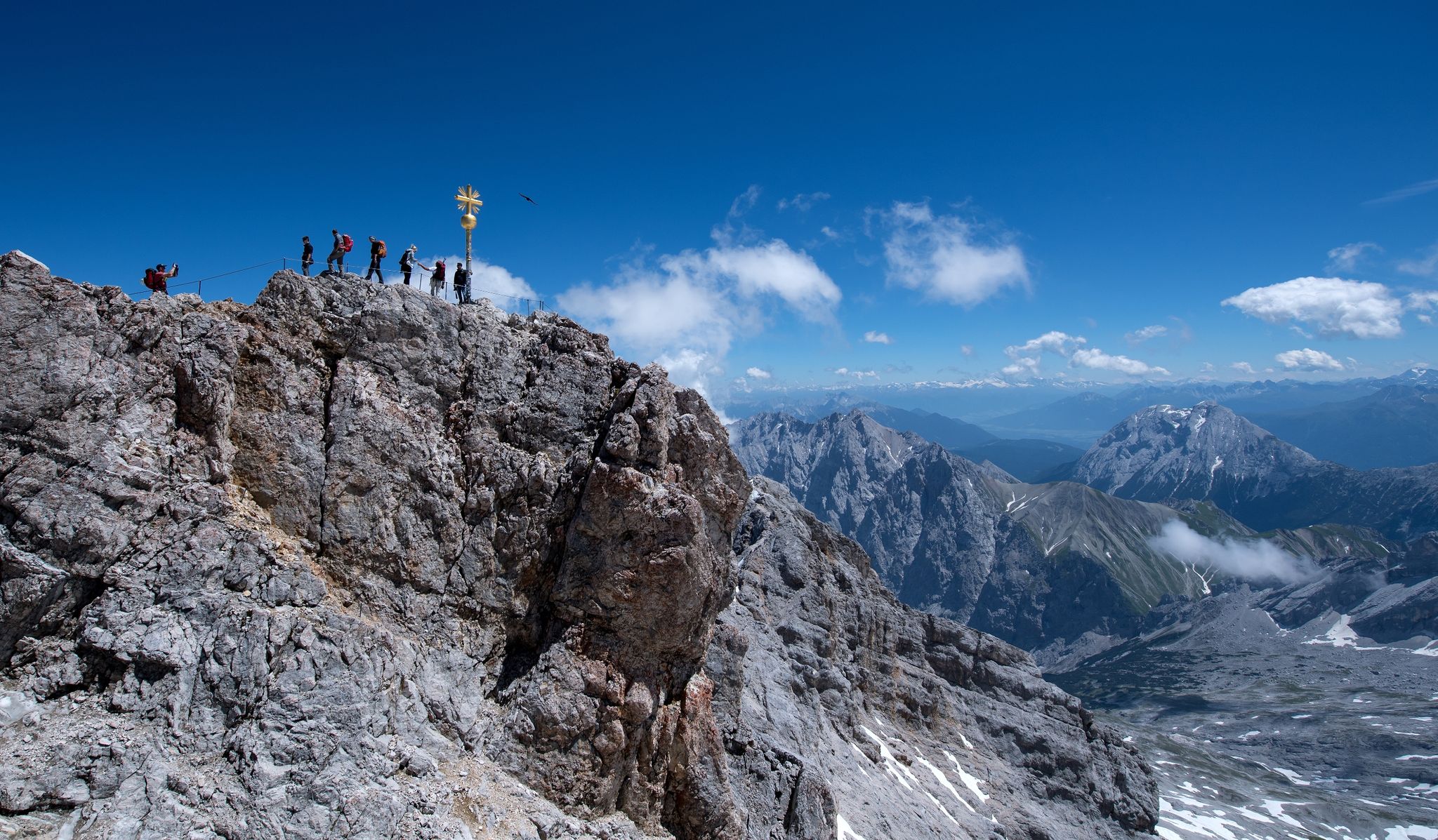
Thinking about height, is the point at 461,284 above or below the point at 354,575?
above

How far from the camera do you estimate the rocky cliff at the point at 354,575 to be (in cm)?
2042

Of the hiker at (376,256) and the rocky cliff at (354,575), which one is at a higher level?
the hiker at (376,256)

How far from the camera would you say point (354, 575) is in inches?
1039

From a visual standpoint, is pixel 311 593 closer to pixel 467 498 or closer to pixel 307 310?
pixel 467 498

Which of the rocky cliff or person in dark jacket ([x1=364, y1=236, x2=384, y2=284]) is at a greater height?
person in dark jacket ([x1=364, y1=236, x2=384, y2=284])

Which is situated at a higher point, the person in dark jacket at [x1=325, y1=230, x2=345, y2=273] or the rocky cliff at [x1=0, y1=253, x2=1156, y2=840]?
the person in dark jacket at [x1=325, y1=230, x2=345, y2=273]

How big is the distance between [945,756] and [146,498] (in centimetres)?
7556

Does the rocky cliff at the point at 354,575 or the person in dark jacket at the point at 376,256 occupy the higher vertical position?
the person in dark jacket at the point at 376,256

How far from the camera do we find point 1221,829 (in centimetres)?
10894

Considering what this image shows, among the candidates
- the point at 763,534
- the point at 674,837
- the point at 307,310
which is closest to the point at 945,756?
the point at 763,534

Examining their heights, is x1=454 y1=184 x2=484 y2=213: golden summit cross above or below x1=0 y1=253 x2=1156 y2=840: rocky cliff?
above

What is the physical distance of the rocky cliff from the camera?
20422 millimetres

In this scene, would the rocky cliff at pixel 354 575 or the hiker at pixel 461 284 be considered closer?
→ the rocky cliff at pixel 354 575

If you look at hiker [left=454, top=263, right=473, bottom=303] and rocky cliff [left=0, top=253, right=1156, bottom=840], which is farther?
hiker [left=454, top=263, right=473, bottom=303]
